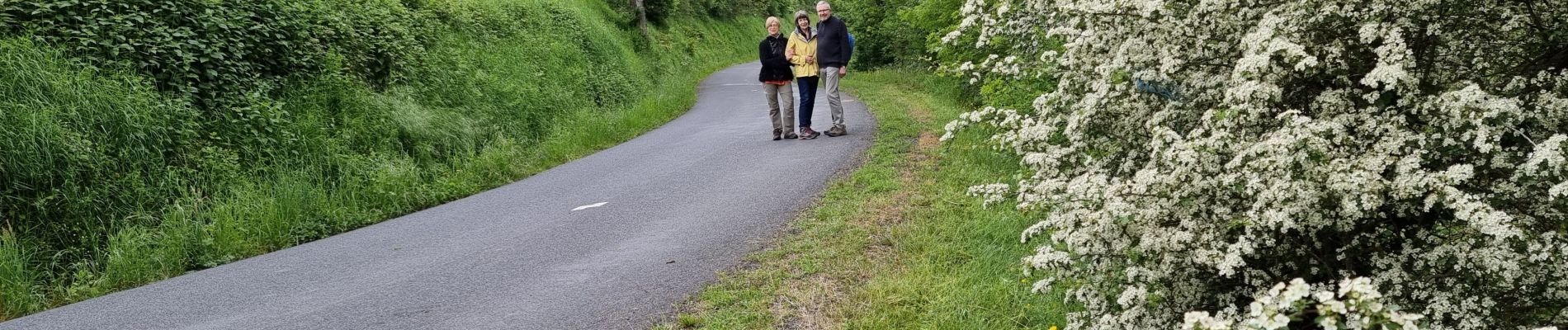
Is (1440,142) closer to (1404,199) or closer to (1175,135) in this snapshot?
(1404,199)

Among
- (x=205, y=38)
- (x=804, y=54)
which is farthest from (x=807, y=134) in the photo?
(x=205, y=38)

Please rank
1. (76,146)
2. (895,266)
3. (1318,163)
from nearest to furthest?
(1318,163), (895,266), (76,146)

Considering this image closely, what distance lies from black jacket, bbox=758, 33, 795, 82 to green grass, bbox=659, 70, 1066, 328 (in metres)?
3.04

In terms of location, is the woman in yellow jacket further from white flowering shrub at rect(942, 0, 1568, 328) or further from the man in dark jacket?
white flowering shrub at rect(942, 0, 1568, 328)

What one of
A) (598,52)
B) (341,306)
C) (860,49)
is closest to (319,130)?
(341,306)

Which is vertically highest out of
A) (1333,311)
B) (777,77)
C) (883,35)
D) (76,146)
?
(1333,311)

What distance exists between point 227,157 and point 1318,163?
8.06 metres

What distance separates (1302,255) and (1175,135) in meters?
0.67

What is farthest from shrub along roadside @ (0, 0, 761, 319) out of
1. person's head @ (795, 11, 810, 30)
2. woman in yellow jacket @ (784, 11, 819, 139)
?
person's head @ (795, 11, 810, 30)

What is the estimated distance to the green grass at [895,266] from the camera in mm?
4359

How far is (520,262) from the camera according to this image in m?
5.89

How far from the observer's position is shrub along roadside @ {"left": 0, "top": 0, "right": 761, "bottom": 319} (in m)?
6.41

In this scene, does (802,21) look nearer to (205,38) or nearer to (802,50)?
(802,50)

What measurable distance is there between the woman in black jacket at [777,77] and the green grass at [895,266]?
294 cm
